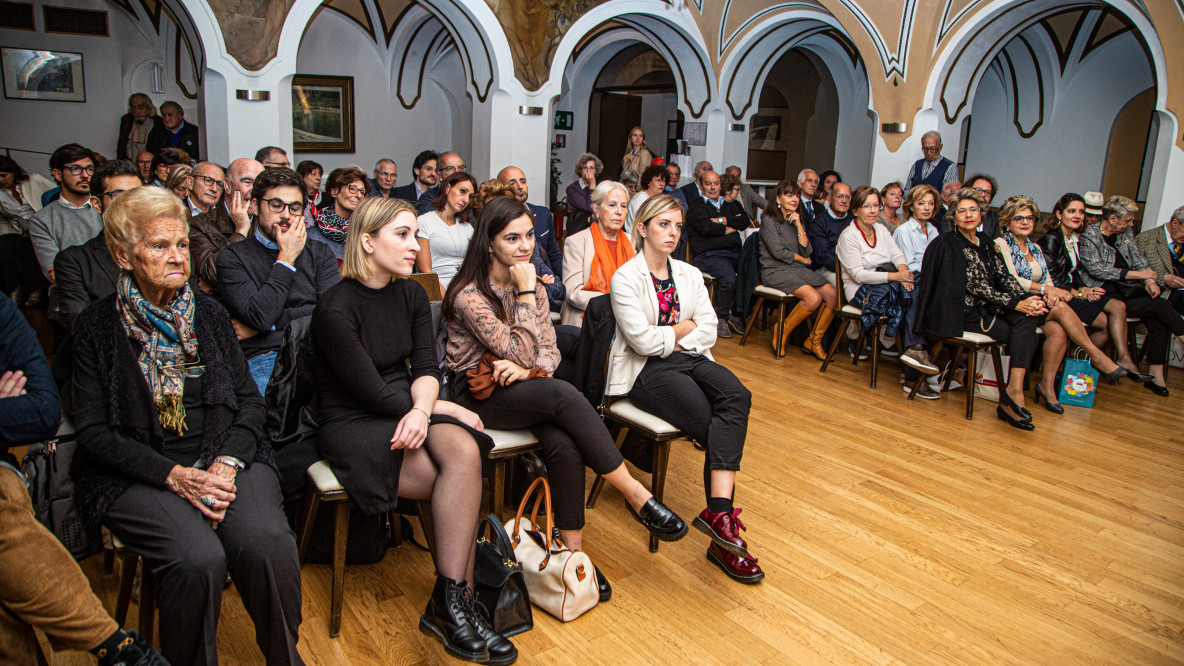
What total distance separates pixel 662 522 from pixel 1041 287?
3795 millimetres

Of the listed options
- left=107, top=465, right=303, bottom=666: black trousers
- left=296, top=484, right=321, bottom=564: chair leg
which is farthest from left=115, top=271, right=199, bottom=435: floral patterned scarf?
left=296, top=484, right=321, bottom=564: chair leg

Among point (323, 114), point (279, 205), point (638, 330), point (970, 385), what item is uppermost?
point (323, 114)

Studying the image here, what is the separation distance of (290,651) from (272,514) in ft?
1.20

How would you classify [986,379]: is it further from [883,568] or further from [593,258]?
[593,258]

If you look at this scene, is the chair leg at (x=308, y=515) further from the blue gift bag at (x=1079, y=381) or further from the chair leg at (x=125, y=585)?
the blue gift bag at (x=1079, y=381)

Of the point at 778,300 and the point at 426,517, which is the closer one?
the point at 426,517

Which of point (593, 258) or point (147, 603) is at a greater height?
point (593, 258)

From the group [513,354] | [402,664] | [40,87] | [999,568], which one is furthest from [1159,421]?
[40,87]

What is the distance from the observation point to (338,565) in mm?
2445

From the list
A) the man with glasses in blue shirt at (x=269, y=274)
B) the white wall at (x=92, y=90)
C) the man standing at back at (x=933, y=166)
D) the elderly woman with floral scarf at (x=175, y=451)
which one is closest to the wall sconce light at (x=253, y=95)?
the man with glasses in blue shirt at (x=269, y=274)

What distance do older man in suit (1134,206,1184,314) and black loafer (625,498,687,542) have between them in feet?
17.1

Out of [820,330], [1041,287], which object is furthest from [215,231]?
[1041,287]

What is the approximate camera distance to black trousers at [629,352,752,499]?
2.98 m

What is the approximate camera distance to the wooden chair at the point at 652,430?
10.1 ft
